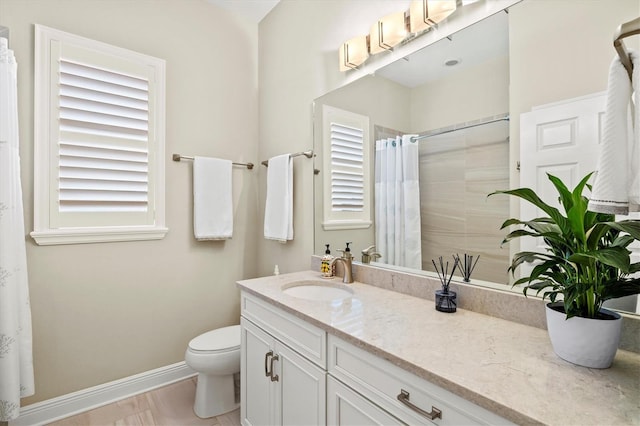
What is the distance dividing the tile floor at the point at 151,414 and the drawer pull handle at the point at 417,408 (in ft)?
4.64

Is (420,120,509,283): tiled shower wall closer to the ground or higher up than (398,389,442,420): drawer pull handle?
higher up

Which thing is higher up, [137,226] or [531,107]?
[531,107]

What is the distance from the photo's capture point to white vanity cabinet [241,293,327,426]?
1.20m

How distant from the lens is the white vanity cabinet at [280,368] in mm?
1203

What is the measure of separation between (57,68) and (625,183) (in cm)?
257

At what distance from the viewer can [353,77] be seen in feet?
6.19

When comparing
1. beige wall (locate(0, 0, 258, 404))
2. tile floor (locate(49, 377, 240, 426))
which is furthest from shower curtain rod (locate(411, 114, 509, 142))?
tile floor (locate(49, 377, 240, 426))

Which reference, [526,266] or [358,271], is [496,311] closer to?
[526,266]

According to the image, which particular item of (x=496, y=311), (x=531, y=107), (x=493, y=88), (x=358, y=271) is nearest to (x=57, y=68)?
(x=358, y=271)

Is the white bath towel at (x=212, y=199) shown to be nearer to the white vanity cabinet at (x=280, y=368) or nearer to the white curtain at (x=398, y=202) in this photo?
the white vanity cabinet at (x=280, y=368)

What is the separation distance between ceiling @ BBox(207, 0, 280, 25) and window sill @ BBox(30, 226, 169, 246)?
5.76ft

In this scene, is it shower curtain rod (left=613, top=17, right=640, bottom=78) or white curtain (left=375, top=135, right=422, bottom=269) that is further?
white curtain (left=375, top=135, right=422, bottom=269)

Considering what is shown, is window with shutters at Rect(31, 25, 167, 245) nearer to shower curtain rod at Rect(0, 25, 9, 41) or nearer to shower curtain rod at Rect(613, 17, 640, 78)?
shower curtain rod at Rect(0, 25, 9, 41)

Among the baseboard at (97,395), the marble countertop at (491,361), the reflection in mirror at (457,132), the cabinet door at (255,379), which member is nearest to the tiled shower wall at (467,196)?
the reflection in mirror at (457,132)
